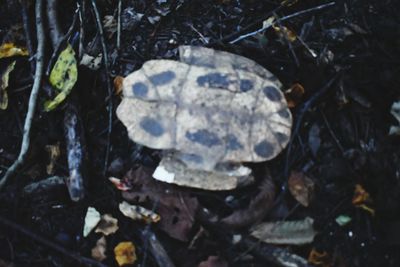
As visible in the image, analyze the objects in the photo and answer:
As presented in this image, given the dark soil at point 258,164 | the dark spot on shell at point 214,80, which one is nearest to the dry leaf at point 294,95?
the dark soil at point 258,164

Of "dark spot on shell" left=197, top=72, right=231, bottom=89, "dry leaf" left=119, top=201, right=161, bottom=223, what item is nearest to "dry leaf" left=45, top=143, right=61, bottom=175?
"dry leaf" left=119, top=201, right=161, bottom=223

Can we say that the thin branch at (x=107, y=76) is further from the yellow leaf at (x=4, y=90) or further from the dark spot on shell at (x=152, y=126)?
the yellow leaf at (x=4, y=90)

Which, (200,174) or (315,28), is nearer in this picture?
(200,174)

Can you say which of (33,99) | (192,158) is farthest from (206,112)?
(33,99)

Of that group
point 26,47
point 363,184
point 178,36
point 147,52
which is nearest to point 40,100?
point 26,47

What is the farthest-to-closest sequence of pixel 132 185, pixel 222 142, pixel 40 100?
pixel 40 100, pixel 132 185, pixel 222 142

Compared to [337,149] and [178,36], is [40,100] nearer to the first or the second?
[178,36]
